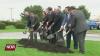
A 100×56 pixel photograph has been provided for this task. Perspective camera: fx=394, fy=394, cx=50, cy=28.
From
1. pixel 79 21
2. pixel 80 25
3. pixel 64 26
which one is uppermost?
pixel 79 21

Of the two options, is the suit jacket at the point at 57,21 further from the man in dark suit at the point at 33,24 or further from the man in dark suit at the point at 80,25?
the man in dark suit at the point at 33,24

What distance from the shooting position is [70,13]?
15.6m

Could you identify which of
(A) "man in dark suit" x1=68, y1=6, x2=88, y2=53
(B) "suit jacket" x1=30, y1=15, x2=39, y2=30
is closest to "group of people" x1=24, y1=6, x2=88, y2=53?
(A) "man in dark suit" x1=68, y1=6, x2=88, y2=53

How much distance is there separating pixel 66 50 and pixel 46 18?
9.91 ft

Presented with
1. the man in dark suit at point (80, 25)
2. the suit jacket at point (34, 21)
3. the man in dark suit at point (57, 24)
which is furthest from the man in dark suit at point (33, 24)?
the man in dark suit at point (80, 25)

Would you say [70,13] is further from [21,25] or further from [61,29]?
[21,25]

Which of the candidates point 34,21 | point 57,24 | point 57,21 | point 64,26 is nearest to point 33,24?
point 34,21

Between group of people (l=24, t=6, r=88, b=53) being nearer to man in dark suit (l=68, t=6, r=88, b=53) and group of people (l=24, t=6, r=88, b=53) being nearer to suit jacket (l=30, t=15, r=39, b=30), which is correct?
man in dark suit (l=68, t=6, r=88, b=53)

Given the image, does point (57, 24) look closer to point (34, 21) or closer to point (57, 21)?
point (57, 21)

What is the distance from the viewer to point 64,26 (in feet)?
54.6

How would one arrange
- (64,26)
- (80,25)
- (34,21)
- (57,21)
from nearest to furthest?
1. (80,25)
2. (64,26)
3. (57,21)
4. (34,21)

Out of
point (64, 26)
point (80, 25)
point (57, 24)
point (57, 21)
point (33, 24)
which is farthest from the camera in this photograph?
point (33, 24)

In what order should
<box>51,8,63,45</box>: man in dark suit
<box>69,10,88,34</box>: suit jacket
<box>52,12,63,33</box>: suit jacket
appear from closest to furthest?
<box>69,10,88,34</box>: suit jacket < <box>51,8,63,45</box>: man in dark suit < <box>52,12,63,33</box>: suit jacket

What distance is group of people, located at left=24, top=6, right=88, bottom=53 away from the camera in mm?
15352
